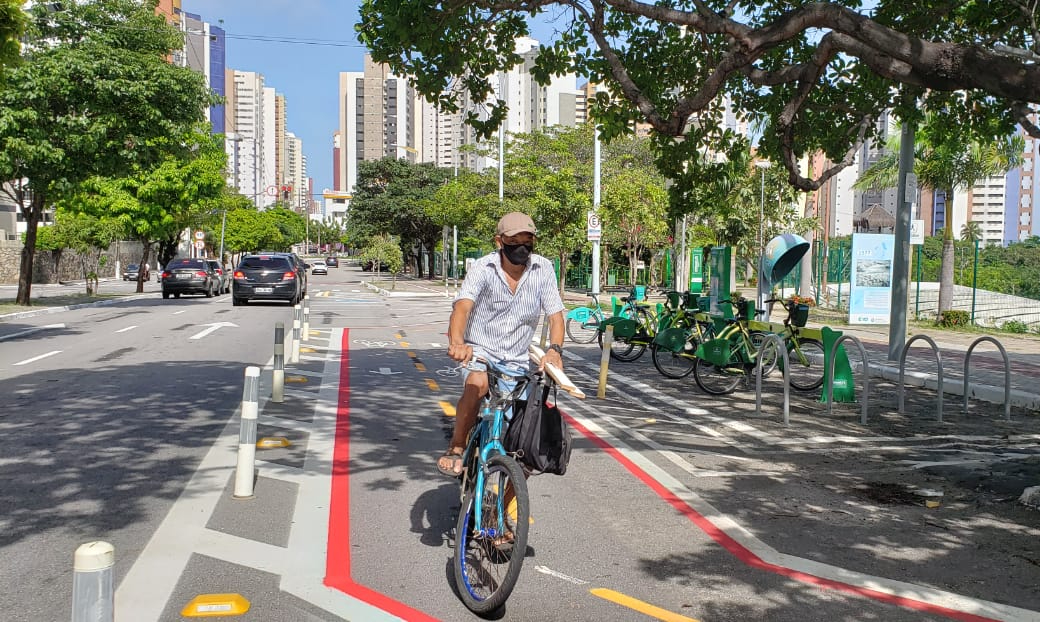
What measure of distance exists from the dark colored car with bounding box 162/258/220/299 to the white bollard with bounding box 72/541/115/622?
117 ft

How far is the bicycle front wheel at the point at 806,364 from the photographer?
12.2 meters

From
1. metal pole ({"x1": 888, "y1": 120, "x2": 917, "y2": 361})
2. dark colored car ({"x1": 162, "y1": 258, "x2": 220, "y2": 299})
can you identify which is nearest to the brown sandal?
metal pole ({"x1": 888, "y1": 120, "x2": 917, "y2": 361})

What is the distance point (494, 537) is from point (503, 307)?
1.35m

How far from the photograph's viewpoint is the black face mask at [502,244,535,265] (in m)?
5.04

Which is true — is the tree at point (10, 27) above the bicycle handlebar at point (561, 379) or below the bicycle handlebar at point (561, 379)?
above

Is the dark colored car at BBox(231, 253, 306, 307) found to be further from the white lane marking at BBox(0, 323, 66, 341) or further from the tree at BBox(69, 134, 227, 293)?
the white lane marking at BBox(0, 323, 66, 341)

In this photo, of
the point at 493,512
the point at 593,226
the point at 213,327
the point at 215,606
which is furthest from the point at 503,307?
the point at 593,226

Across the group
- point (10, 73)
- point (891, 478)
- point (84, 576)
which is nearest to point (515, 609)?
point (84, 576)

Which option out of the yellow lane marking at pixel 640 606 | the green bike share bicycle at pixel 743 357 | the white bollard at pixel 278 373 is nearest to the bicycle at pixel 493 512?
the yellow lane marking at pixel 640 606

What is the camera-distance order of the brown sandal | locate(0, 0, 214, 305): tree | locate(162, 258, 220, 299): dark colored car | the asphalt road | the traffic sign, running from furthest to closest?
1. locate(162, 258, 220, 299): dark colored car
2. the traffic sign
3. locate(0, 0, 214, 305): tree
4. the brown sandal
5. the asphalt road

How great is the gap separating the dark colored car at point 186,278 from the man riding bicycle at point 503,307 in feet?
110

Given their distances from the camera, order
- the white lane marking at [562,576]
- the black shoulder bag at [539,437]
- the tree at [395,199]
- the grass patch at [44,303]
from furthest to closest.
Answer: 1. the tree at [395,199]
2. the grass patch at [44,303]
3. the white lane marking at [562,576]
4. the black shoulder bag at [539,437]

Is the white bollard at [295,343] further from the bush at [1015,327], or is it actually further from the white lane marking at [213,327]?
the bush at [1015,327]

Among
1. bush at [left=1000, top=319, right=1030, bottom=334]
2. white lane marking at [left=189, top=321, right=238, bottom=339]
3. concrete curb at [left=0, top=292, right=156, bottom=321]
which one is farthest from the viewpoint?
bush at [left=1000, top=319, right=1030, bottom=334]
